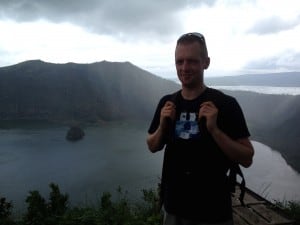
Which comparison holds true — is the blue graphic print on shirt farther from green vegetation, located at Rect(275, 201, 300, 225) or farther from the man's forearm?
green vegetation, located at Rect(275, 201, 300, 225)

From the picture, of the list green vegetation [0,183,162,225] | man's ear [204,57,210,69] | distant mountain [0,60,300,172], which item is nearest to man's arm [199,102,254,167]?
man's ear [204,57,210,69]

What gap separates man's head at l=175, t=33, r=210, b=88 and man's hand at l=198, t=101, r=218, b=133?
0.98ft

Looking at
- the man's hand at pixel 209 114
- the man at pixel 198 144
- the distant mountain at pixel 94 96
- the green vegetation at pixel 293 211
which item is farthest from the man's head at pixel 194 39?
the distant mountain at pixel 94 96

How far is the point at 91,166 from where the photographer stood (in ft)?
239

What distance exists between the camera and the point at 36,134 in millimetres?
114438

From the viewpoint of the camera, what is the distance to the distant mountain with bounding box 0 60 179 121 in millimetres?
147125

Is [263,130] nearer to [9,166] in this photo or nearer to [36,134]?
[36,134]

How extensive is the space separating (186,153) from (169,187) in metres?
0.36

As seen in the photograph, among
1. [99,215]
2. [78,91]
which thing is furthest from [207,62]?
[78,91]

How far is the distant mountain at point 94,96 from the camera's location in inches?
5620

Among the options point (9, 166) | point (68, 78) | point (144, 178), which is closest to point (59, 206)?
point (144, 178)

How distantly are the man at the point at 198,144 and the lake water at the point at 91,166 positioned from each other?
37.9 metres

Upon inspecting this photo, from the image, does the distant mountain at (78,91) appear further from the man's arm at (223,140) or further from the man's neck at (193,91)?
the man's arm at (223,140)

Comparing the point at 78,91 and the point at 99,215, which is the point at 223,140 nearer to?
the point at 99,215
